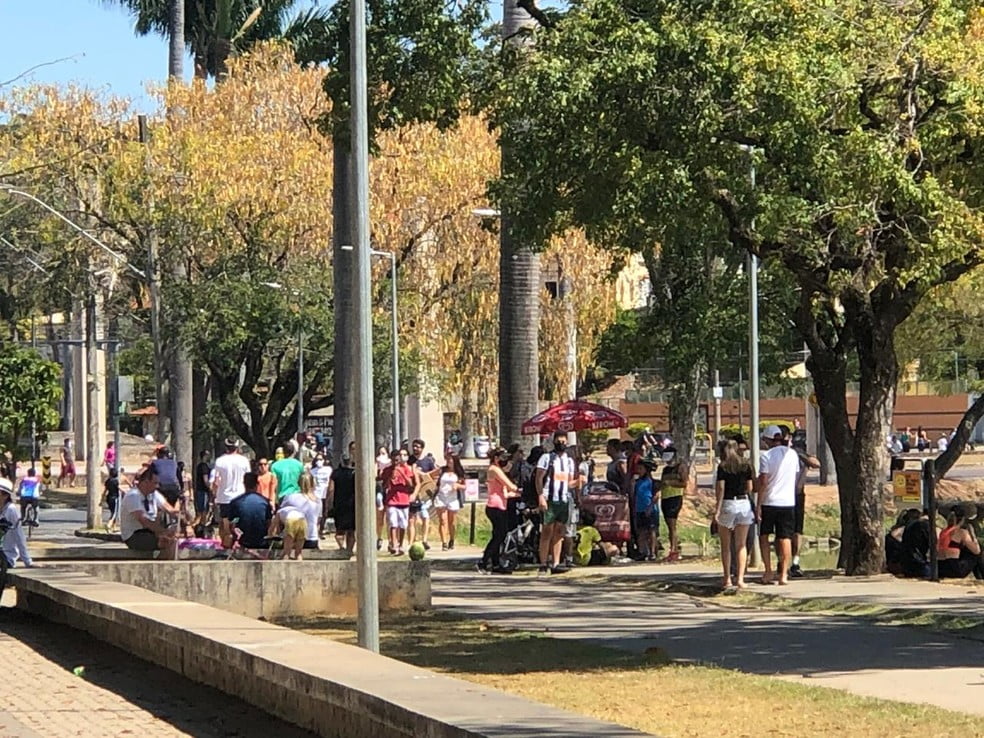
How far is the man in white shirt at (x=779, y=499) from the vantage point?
19.9 metres

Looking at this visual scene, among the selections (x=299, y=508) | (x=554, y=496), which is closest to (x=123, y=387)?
(x=554, y=496)

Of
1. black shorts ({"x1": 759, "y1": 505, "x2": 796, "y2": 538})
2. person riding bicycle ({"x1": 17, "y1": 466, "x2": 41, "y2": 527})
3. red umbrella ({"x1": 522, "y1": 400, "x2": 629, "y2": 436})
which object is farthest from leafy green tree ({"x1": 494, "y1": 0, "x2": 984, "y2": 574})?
person riding bicycle ({"x1": 17, "y1": 466, "x2": 41, "y2": 527})

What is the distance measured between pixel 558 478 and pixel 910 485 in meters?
6.64

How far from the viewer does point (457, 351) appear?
154 ft

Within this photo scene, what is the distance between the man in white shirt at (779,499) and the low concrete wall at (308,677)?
736cm

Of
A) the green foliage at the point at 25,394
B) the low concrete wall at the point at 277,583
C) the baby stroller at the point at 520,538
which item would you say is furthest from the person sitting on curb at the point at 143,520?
the green foliage at the point at 25,394

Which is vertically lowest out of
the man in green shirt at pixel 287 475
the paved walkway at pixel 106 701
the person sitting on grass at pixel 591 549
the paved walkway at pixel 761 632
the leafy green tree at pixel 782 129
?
the paved walkway at pixel 106 701

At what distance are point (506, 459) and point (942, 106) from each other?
31.7 ft

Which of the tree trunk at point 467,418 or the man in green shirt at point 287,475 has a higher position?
the tree trunk at point 467,418

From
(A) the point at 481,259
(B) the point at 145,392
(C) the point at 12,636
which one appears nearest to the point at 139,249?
(A) the point at 481,259

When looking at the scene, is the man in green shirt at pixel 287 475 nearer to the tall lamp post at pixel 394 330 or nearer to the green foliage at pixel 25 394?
the tall lamp post at pixel 394 330

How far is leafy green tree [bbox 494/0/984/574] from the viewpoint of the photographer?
677 inches

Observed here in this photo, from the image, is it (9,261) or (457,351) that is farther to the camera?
(9,261)

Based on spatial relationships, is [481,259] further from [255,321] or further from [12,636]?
[12,636]
